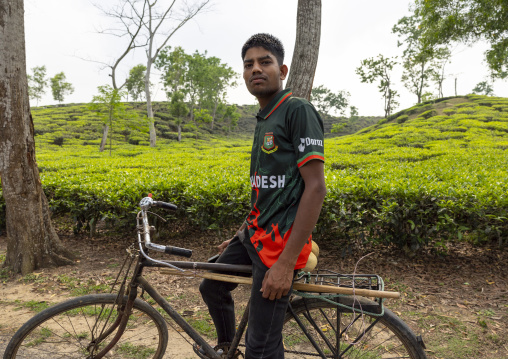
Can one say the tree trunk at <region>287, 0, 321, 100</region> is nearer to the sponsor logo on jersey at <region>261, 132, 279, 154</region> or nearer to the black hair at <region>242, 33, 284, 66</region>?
the black hair at <region>242, 33, 284, 66</region>

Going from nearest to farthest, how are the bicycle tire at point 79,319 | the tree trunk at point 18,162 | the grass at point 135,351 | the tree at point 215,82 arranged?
1. the bicycle tire at point 79,319
2. the grass at point 135,351
3. the tree trunk at point 18,162
4. the tree at point 215,82

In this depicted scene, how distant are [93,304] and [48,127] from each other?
39.0 m

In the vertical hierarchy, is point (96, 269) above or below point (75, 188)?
below

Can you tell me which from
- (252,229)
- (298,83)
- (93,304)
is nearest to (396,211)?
(298,83)

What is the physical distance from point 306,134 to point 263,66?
520mm

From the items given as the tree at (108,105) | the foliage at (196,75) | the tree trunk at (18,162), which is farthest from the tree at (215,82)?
the tree trunk at (18,162)

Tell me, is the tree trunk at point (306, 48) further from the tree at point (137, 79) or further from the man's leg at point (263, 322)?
the tree at point (137, 79)

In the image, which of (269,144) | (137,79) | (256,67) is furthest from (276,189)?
(137,79)

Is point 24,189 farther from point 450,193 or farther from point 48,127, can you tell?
point 48,127

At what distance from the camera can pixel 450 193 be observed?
4.15 m

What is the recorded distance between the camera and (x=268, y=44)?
6.13 ft

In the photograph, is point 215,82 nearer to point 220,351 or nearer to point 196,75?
point 196,75

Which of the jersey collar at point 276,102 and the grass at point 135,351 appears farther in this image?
the grass at point 135,351

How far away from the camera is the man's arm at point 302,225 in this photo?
1.59 meters
